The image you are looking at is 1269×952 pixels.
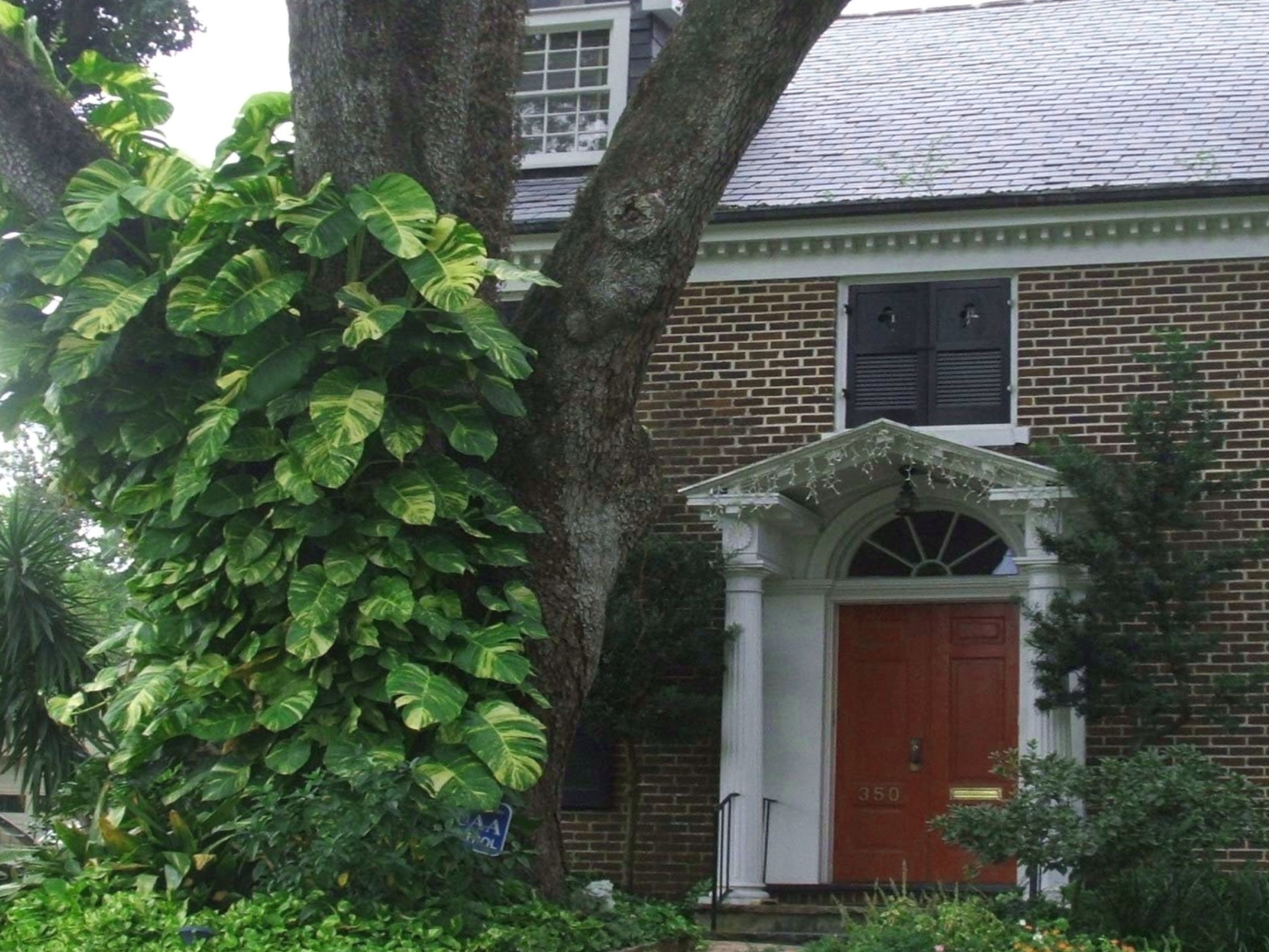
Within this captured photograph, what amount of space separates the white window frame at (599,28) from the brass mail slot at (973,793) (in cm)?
606

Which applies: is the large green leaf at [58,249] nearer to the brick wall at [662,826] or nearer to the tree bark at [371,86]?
the tree bark at [371,86]

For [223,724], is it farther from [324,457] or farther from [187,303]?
[187,303]

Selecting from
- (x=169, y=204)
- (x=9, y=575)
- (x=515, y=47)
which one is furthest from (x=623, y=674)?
(x=169, y=204)

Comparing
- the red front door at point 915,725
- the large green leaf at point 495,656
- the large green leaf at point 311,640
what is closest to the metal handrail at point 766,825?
the red front door at point 915,725

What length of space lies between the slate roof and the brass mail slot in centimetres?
426

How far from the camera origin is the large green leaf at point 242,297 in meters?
7.40

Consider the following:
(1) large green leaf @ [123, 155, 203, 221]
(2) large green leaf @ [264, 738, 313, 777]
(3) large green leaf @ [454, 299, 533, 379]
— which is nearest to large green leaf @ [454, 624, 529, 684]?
(2) large green leaf @ [264, 738, 313, 777]

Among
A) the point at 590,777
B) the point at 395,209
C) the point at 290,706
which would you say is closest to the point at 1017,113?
the point at 590,777

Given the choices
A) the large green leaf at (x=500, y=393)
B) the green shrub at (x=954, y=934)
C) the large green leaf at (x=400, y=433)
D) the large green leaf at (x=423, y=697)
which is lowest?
the green shrub at (x=954, y=934)

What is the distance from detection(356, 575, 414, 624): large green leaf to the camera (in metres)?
7.42

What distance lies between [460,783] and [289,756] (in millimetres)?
→ 695

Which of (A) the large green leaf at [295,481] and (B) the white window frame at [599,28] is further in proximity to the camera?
(B) the white window frame at [599,28]

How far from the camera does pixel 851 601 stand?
14.0m

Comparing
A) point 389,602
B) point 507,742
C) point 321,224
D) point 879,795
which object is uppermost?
point 321,224
